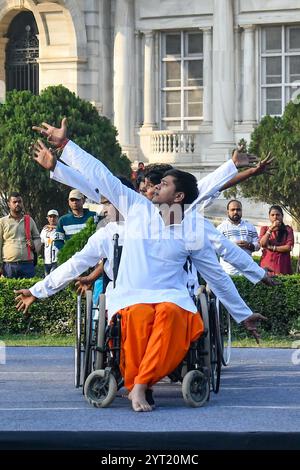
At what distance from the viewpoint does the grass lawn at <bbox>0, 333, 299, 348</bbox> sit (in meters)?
16.9

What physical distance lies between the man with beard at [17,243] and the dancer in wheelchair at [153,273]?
25.1ft

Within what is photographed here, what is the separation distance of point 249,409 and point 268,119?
52.5ft

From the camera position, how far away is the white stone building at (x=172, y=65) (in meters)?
35.0

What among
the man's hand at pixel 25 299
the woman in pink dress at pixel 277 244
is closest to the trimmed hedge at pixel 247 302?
the woman in pink dress at pixel 277 244

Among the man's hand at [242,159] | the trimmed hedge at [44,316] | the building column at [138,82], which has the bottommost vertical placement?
the trimmed hedge at [44,316]

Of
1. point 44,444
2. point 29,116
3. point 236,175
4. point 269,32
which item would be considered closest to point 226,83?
point 269,32

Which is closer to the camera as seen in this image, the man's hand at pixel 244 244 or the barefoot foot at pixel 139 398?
the barefoot foot at pixel 139 398

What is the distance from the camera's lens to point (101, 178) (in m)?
11.5

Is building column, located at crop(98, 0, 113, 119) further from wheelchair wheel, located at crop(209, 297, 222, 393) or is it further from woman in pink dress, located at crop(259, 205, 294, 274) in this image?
wheelchair wheel, located at crop(209, 297, 222, 393)

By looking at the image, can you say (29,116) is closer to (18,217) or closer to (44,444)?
(18,217)

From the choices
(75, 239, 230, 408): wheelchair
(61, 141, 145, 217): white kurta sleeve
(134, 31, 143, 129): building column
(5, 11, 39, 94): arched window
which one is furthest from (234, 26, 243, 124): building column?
(61, 141, 145, 217): white kurta sleeve

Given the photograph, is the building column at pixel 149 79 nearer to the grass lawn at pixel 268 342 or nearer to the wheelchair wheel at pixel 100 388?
the grass lawn at pixel 268 342

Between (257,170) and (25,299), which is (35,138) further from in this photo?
(257,170)

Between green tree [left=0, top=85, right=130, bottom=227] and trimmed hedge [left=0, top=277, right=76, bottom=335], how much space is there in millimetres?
9222
